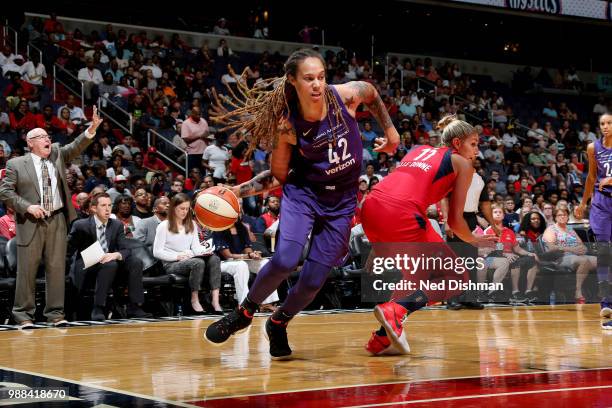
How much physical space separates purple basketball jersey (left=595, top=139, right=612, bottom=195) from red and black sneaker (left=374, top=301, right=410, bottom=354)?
3.28m

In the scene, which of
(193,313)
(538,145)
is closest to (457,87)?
(538,145)

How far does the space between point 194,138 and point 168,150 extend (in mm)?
510

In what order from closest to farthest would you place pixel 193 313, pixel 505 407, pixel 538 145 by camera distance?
1. pixel 505 407
2. pixel 193 313
3. pixel 538 145

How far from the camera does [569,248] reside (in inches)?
435

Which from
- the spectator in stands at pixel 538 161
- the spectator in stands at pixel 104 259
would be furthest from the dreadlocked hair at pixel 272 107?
the spectator in stands at pixel 538 161

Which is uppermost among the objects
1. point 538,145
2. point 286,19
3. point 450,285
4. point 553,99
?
point 286,19

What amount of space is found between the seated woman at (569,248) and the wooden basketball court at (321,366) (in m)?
3.19

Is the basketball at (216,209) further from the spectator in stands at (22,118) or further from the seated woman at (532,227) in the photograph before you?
the spectator in stands at (22,118)

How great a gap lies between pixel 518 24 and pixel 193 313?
1670cm

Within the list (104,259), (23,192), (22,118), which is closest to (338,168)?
(23,192)

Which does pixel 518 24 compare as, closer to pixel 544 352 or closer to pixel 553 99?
pixel 553 99

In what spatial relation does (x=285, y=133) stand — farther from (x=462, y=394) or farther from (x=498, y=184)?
(x=498, y=184)

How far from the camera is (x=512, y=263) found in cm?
1086

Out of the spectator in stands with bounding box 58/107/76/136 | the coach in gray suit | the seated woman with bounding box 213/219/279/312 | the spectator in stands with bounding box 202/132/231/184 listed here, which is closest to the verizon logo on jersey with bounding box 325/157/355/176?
the coach in gray suit
